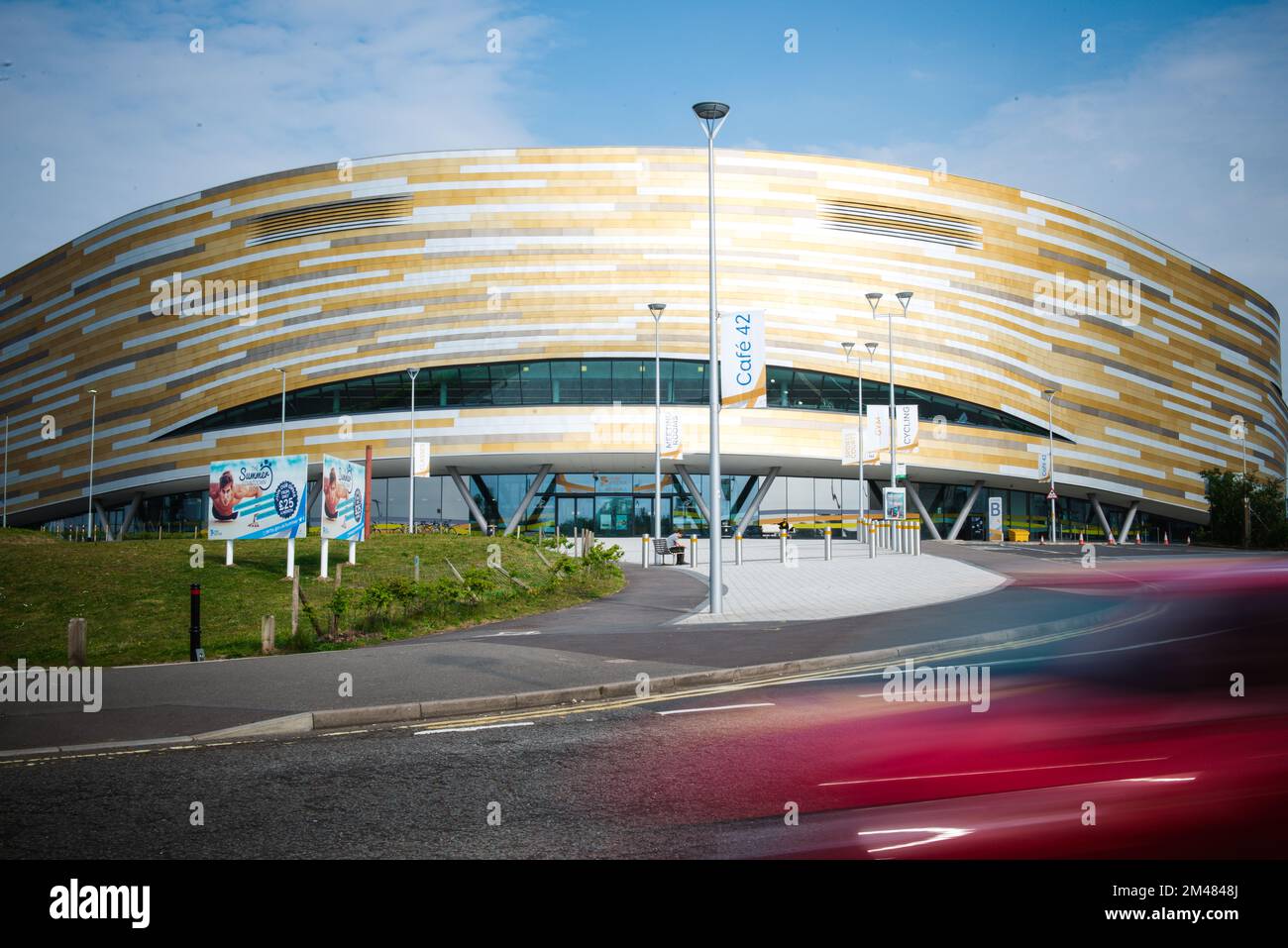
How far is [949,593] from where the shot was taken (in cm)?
2188

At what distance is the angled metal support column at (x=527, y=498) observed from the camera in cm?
5941

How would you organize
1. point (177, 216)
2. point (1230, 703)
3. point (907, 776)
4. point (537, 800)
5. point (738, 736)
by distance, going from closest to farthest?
point (1230, 703) → point (907, 776) → point (537, 800) → point (738, 736) → point (177, 216)

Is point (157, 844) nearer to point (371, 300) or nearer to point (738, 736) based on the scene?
point (738, 736)

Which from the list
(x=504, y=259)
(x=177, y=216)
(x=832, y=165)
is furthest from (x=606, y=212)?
(x=177, y=216)

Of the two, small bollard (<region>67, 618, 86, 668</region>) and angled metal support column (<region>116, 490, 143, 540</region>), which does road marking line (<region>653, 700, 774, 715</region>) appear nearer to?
small bollard (<region>67, 618, 86, 668</region>)

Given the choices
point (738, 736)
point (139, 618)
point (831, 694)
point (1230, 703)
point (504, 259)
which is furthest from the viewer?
point (504, 259)

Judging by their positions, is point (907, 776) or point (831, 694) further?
point (831, 694)

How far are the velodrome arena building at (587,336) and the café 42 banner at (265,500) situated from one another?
110ft

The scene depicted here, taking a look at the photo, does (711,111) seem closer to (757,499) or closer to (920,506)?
(757,499)

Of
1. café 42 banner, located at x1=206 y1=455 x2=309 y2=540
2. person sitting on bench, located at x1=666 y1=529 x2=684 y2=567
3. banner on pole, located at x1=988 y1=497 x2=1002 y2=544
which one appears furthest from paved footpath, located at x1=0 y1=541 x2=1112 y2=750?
banner on pole, located at x1=988 y1=497 x2=1002 y2=544

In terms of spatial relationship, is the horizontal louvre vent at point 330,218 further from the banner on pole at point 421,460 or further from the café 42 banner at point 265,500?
the café 42 banner at point 265,500

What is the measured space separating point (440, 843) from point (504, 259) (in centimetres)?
5727

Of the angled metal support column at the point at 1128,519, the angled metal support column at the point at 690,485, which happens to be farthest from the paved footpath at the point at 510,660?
the angled metal support column at the point at 1128,519

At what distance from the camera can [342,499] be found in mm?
22906
